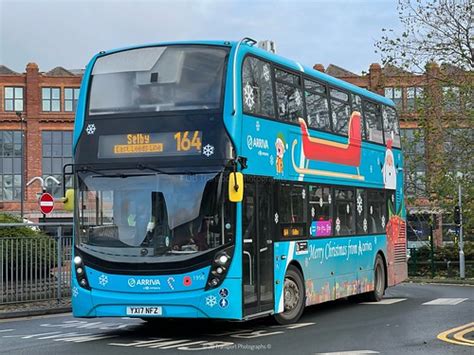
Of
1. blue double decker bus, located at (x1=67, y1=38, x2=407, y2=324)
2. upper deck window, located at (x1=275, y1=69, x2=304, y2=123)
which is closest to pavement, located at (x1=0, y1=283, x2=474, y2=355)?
blue double decker bus, located at (x1=67, y1=38, x2=407, y2=324)

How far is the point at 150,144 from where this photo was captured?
11.4 meters

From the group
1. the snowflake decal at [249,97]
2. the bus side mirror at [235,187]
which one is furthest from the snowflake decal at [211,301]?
the snowflake decal at [249,97]

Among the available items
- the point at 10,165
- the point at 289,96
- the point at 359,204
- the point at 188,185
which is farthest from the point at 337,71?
the point at 188,185

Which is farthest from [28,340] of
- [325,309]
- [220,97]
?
[325,309]

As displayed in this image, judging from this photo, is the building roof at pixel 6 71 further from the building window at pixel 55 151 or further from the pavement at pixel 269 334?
the pavement at pixel 269 334

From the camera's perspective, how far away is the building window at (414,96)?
31719 mm

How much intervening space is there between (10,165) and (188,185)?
6435 centimetres

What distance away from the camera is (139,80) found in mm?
11711

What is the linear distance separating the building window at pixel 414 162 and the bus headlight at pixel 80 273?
76.7 ft

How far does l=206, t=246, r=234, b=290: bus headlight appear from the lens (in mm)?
10789

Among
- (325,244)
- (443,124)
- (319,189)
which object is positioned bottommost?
(325,244)

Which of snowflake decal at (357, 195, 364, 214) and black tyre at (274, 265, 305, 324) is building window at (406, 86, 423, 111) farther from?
black tyre at (274, 265, 305, 324)

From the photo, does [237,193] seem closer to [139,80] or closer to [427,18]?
[139,80]

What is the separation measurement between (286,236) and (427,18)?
2000 centimetres
